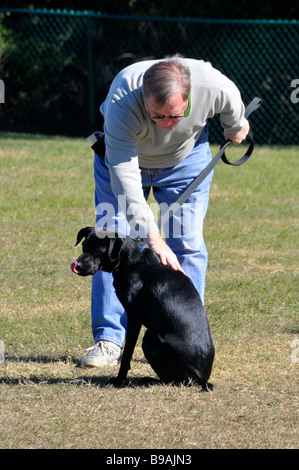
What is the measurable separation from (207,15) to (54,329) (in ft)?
34.3

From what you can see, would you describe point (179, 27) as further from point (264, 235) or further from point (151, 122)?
point (151, 122)

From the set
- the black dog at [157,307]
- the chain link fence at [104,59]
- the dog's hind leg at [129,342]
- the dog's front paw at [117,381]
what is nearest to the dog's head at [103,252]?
the black dog at [157,307]

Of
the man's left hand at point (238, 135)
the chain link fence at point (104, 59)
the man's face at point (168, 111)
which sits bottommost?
the chain link fence at point (104, 59)

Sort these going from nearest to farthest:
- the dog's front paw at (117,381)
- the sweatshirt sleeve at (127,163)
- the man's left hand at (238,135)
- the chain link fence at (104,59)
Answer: the sweatshirt sleeve at (127,163), the dog's front paw at (117,381), the man's left hand at (238,135), the chain link fence at (104,59)

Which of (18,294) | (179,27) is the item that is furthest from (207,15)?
(18,294)

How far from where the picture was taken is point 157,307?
11.8 ft

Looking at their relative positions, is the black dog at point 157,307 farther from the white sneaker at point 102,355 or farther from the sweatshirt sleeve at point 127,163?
the white sneaker at point 102,355

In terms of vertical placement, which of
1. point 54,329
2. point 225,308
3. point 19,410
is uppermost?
point 19,410

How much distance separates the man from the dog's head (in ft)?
0.34

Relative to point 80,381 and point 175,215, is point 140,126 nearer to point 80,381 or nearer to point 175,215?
point 175,215

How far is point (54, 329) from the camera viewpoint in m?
4.62

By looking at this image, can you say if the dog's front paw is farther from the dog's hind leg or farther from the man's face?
the man's face

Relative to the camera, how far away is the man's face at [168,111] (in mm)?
3254

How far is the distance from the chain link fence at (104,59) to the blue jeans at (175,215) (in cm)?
835
